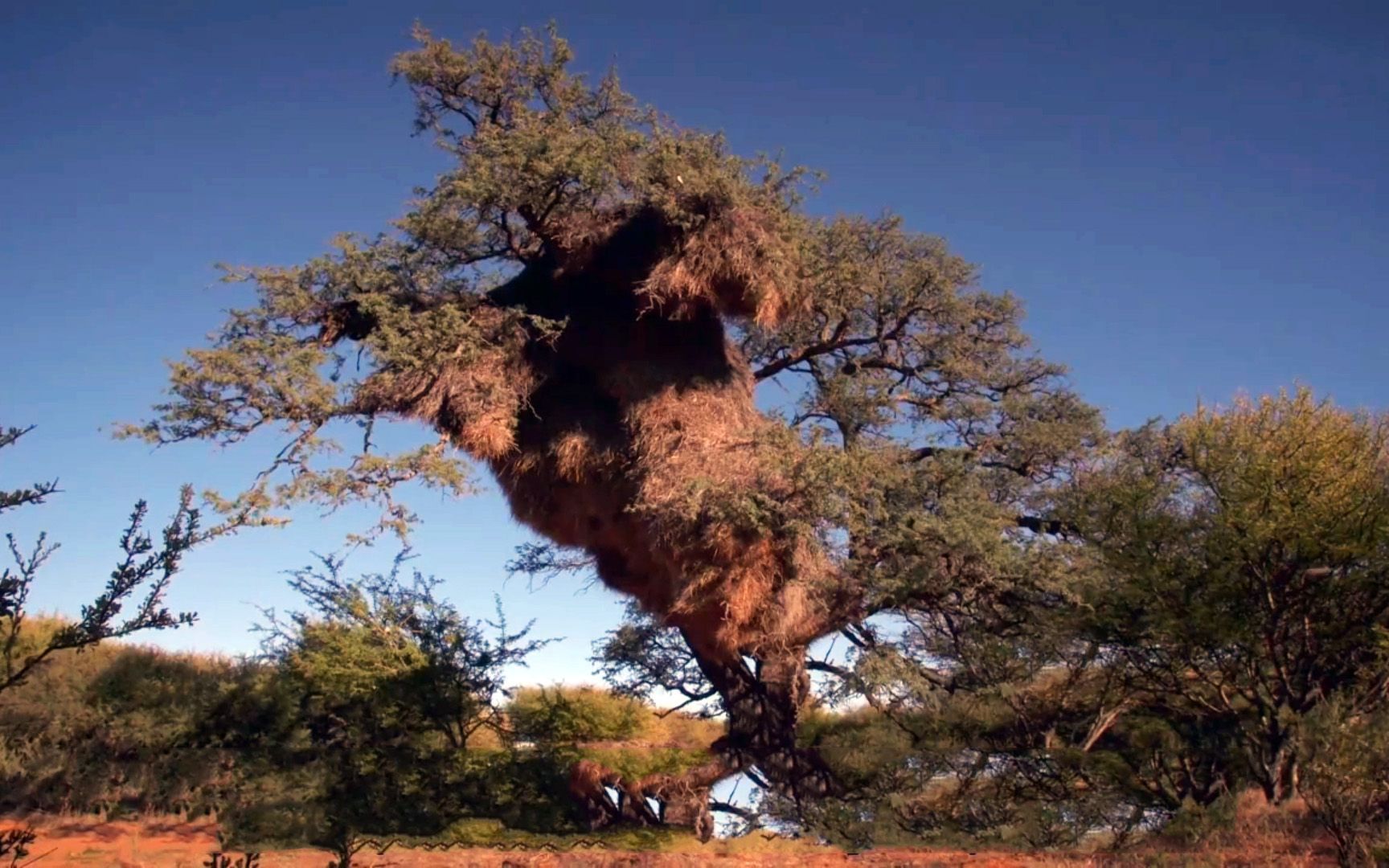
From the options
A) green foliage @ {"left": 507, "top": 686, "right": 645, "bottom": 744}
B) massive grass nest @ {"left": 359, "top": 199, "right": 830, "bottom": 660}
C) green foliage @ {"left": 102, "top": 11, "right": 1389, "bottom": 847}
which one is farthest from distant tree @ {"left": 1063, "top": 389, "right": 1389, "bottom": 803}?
green foliage @ {"left": 507, "top": 686, "right": 645, "bottom": 744}

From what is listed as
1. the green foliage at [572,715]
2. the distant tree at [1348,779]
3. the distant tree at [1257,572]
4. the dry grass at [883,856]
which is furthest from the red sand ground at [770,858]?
the green foliage at [572,715]

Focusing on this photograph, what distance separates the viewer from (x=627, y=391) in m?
13.8

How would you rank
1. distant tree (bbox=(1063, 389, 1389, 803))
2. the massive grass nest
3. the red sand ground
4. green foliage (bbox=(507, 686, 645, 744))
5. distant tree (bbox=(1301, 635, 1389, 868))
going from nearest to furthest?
distant tree (bbox=(1301, 635, 1389, 868))
the red sand ground
distant tree (bbox=(1063, 389, 1389, 803))
the massive grass nest
green foliage (bbox=(507, 686, 645, 744))

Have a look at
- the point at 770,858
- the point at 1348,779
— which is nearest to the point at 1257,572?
the point at 1348,779

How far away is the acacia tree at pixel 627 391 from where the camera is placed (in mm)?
11977

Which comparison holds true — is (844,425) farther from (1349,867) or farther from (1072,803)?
(1349,867)

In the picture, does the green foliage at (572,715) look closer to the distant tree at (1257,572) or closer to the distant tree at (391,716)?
the distant tree at (391,716)

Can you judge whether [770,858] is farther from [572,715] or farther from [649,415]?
[572,715]

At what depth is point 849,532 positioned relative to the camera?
12.4 m

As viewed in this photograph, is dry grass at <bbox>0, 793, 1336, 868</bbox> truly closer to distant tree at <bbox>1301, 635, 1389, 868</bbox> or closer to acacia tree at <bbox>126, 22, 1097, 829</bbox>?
distant tree at <bbox>1301, 635, 1389, 868</bbox>

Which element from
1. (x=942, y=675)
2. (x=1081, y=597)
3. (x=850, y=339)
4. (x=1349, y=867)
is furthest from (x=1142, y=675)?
(x=850, y=339)

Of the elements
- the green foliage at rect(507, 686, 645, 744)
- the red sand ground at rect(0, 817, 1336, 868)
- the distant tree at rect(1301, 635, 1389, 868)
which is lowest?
the red sand ground at rect(0, 817, 1336, 868)

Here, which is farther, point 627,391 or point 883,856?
point 627,391

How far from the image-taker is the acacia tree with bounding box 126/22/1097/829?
39.3 ft
